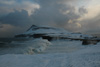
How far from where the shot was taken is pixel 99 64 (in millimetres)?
4398

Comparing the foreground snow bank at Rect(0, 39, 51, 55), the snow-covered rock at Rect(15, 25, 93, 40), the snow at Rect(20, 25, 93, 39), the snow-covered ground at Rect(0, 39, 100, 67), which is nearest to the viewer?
the snow-covered ground at Rect(0, 39, 100, 67)

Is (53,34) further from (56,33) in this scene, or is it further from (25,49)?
(25,49)

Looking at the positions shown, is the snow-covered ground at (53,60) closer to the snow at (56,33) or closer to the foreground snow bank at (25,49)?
the foreground snow bank at (25,49)

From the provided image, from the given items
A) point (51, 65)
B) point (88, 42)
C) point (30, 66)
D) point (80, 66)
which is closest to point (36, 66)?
point (30, 66)

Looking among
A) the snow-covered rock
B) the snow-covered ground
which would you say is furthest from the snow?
the snow-covered ground

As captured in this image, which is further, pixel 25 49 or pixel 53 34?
pixel 53 34

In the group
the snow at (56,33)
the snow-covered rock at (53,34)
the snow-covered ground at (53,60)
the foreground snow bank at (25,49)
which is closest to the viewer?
the snow-covered ground at (53,60)

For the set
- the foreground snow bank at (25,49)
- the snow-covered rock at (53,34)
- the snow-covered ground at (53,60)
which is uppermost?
the snow-covered rock at (53,34)

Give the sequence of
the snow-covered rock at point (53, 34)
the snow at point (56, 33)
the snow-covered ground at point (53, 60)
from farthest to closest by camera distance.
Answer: the snow at point (56, 33), the snow-covered rock at point (53, 34), the snow-covered ground at point (53, 60)

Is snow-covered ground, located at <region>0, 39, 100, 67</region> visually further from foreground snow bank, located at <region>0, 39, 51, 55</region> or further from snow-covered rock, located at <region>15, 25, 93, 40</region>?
snow-covered rock, located at <region>15, 25, 93, 40</region>

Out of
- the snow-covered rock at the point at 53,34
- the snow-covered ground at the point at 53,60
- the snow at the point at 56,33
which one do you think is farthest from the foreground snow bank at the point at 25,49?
the snow at the point at 56,33

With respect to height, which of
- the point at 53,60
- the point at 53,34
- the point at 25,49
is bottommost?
the point at 25,49

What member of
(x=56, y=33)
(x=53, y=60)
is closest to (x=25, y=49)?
(x=53, y=60)

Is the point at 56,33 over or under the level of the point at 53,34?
over
